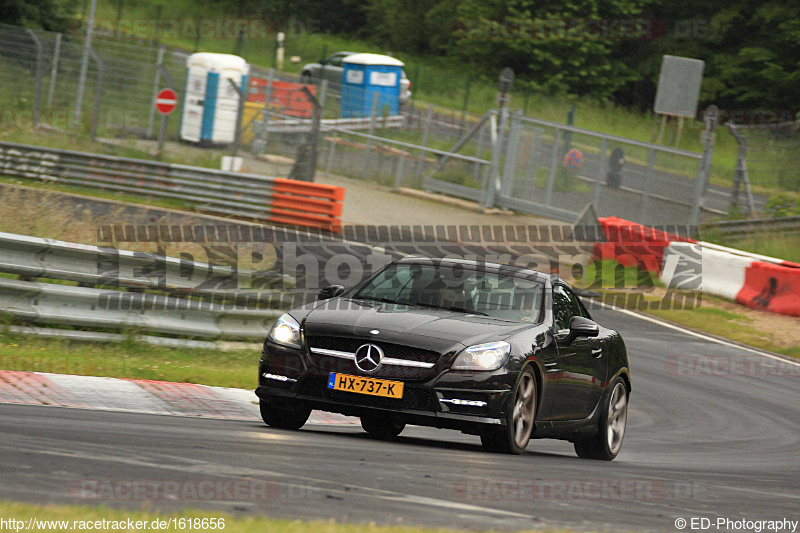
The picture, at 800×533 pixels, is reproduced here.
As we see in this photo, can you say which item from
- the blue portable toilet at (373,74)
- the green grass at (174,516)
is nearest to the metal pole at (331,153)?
the blue portable toilet at (373,74)

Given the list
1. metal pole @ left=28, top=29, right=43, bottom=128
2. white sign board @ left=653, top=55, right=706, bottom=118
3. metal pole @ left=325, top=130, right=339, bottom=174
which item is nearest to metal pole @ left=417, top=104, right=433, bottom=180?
metal pole @ left=325, top=130, right=339, bottom=174

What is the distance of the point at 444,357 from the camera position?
7824 mm

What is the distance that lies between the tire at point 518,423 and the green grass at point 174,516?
10.1 ft

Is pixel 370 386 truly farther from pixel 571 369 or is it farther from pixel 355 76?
pixel 355 76

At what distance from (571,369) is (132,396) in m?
3.44

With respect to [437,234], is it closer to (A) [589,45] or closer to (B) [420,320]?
(B) [420,320]

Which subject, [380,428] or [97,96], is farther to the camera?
[97,96]

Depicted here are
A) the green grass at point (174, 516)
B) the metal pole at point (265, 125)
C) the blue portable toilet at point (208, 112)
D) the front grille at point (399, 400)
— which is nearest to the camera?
the green grass at point (174, 516)

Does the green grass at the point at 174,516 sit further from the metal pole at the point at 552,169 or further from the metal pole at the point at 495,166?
the metal pole at the point at 495,166

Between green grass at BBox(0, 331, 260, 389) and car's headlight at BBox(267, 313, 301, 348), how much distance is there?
238 cm

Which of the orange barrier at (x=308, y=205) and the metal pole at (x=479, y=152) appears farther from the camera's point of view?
the metal pole at (x=479, y=152)

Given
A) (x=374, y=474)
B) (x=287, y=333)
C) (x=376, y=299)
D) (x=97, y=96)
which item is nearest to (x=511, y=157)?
(x=97, y=96)

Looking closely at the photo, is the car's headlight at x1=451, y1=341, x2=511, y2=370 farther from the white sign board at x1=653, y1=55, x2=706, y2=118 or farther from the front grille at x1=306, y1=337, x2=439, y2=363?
the white sign board at x1=653, y1=55, x2=706, y2=118

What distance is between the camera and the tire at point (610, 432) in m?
9.77
